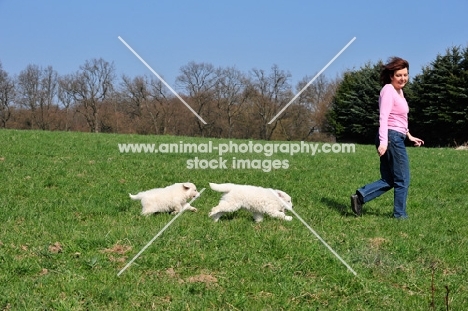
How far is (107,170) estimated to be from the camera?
10.9 meters

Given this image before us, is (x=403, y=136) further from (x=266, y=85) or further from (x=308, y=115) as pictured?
(x=308, y=115)

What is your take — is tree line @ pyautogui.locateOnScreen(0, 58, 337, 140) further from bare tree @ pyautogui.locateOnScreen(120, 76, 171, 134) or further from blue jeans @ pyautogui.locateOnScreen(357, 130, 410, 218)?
blue jeans @ pyautogui.locateOnScreen(357, 130, 410, 218)

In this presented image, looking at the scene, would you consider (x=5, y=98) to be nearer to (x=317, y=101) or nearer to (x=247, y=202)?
(x=317, y=101)

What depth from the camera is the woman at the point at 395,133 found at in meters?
6.99

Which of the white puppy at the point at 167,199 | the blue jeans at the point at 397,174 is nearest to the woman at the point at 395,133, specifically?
the blue jeans at the point at 397,174

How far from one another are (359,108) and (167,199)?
3737 cm

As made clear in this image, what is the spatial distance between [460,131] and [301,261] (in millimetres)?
36341

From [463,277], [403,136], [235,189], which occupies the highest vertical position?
[403,136]

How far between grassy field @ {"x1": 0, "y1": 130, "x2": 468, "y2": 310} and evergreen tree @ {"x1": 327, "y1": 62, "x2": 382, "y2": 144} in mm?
33151

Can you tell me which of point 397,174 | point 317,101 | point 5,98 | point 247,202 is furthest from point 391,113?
point 5,98

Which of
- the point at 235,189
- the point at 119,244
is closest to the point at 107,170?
the point at 235,189

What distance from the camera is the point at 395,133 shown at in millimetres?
7035

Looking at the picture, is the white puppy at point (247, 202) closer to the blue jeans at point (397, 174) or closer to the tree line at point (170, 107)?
the blue jeans at point (397, 174)

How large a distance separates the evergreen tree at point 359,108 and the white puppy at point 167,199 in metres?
35.2
